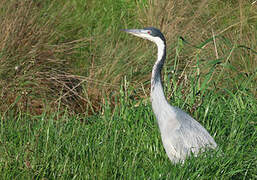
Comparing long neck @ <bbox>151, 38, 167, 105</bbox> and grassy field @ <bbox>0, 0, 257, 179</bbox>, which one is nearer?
grassy field @ <bbox>0, 0, 257, 179</bbox>

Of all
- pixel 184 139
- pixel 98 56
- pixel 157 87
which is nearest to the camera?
pixel 184 139

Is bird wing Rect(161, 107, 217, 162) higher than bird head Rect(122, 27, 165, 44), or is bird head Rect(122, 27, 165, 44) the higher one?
bird head Rect(122, 27, 165, 44)

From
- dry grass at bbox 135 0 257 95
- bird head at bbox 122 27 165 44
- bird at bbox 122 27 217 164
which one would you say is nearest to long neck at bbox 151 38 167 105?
bird at bbox 122 27 217 164

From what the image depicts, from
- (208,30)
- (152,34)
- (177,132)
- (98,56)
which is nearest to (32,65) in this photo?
(98,56)

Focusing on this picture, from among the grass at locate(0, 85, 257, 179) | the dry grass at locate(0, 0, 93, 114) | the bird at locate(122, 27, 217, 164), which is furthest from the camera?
the dry grass at locate(0, 0, 93, 114)

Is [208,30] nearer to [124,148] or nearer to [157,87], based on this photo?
[157,87]

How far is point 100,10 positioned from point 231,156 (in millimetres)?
4176

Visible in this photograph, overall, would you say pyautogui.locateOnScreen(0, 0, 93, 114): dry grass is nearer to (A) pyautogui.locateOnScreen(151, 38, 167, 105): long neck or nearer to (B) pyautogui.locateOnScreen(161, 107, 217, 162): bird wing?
(A) pyautogui.locateOnScreen(151, 38, 167, 105): long neck

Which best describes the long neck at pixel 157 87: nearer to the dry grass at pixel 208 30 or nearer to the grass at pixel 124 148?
the grass at pixel 124 148

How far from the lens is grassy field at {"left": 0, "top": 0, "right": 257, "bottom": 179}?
3617 millimetres

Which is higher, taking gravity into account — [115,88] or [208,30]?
[208,30]

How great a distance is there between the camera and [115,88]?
5.32 meters

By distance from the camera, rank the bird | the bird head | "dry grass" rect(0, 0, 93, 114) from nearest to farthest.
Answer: the bird < the bird head < "dry grass" rect(0, 0, 93, 114)

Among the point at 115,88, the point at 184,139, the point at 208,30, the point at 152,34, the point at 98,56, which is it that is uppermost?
the point at 152,34
